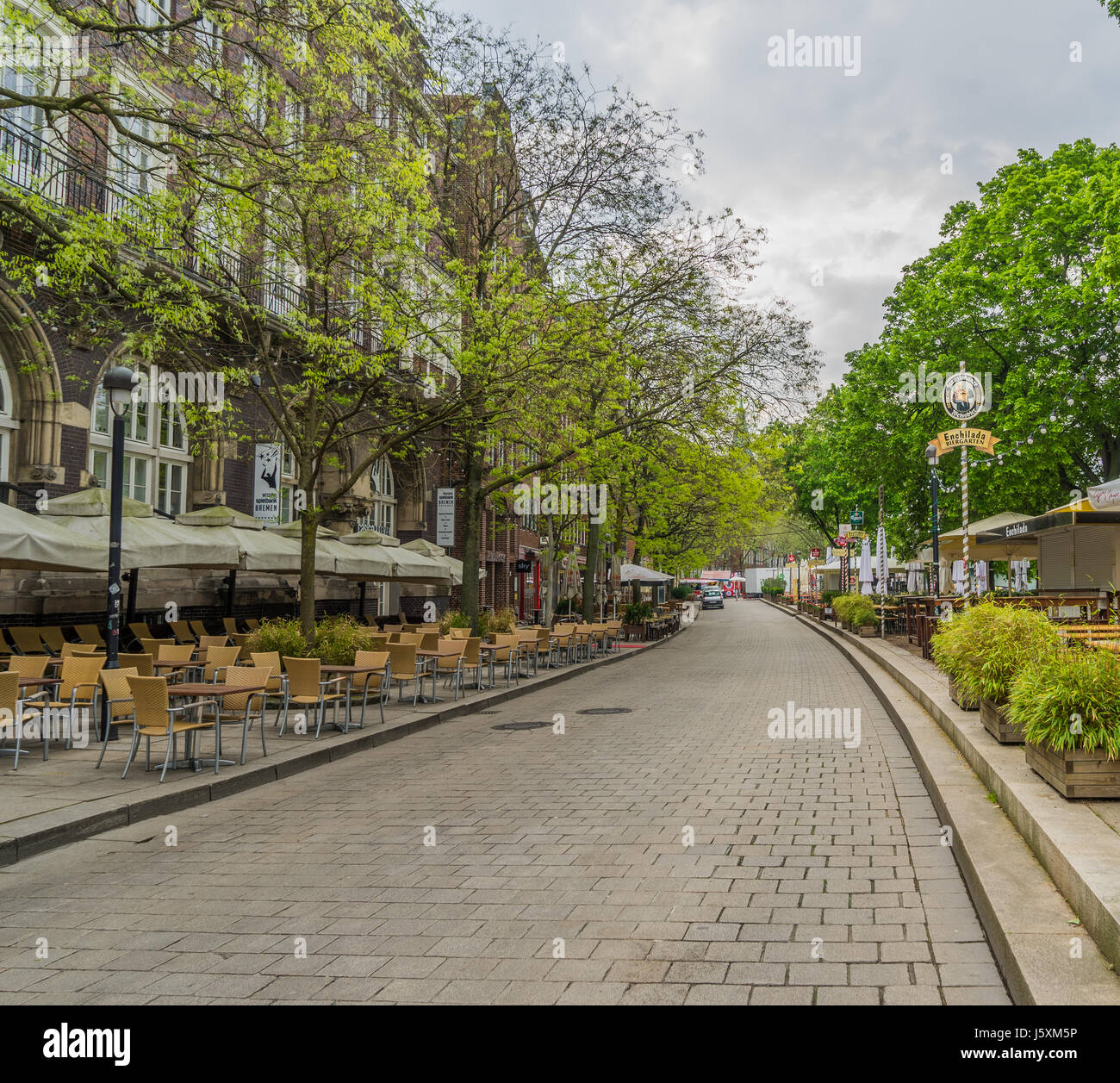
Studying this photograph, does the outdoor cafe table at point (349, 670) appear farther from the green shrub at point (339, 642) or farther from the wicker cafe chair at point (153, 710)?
the wicker cafe chair at point (153, 710)

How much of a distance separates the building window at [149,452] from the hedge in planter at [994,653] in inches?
592

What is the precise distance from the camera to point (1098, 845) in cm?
497

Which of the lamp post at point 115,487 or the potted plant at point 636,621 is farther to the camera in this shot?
the potted plant at point 636,621

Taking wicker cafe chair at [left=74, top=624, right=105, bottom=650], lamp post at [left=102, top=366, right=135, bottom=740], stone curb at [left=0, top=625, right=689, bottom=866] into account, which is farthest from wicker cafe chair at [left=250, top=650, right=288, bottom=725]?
wicker cafe chair at [left=74, top=624, right=105, bottom=650]

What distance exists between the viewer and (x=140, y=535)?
45.3ft

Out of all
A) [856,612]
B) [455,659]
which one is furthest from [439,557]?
[856,612]

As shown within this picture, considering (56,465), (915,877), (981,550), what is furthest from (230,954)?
(981,550)

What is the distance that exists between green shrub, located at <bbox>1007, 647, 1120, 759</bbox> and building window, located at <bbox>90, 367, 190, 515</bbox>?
16.7 meters

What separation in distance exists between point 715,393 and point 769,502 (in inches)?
696

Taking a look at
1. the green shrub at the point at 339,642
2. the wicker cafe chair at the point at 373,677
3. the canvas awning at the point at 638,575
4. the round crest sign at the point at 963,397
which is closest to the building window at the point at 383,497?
the canvas awning at the point at 638,575

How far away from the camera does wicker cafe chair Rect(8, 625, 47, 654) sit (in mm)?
14663

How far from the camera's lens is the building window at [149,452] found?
60.8 feet

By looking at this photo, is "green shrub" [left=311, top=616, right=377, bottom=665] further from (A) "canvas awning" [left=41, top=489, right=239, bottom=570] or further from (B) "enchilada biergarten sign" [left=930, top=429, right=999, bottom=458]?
(B) "enchilada biergarten sign" [left=930, top=429, right=999, bottom=458]
